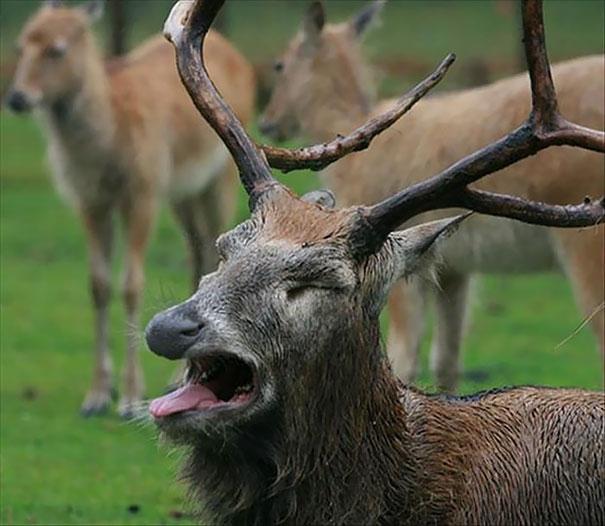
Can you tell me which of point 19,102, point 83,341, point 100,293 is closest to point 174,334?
point 100,293

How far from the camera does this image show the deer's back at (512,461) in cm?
568

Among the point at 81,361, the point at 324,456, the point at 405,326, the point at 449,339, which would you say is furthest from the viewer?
the point at 81,361

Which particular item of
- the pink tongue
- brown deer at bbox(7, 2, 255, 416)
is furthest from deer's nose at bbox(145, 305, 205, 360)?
brown deer at bbox(7, 2, 255, 416)

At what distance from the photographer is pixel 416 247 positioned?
18.3 ft

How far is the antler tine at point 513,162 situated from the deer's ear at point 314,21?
233 inches

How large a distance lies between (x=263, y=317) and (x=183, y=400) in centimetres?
33

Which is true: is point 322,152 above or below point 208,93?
below

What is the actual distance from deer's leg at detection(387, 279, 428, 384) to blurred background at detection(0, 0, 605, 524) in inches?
38.0

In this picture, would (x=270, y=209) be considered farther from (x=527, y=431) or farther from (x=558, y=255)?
(x=558, y=255)

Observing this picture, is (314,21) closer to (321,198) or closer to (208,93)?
(208,93)

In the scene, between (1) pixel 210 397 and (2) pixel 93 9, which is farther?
(2) pixel 93 9

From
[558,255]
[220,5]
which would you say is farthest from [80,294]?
[220,5]

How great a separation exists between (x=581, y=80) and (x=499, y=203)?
3.69 meters

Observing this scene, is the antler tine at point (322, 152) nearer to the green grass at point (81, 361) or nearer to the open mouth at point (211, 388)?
the green grass at point (81, 361)
